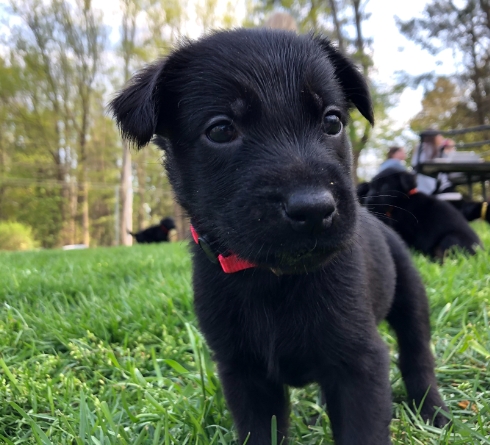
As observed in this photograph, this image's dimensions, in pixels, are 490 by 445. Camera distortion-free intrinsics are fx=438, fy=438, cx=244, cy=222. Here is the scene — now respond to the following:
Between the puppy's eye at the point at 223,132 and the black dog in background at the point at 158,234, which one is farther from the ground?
the puppy's eye at the point at 223,132

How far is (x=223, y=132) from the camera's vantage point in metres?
1.41

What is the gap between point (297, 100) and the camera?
1.38 m

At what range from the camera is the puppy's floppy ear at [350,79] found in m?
1.80

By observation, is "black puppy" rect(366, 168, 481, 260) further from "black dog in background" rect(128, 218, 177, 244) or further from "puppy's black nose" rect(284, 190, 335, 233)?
"black dog in background" rect(128, 218, 177, 244)

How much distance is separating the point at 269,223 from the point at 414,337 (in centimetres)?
118

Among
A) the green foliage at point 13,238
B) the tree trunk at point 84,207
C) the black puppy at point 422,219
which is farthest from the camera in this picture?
the tree trunk at point 84,207

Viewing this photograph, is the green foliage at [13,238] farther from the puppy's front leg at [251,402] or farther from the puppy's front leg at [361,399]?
the puppy's front leg at [361,399]

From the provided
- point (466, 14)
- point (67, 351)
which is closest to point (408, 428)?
point (67, 351)

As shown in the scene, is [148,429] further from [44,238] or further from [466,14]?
[44,238]

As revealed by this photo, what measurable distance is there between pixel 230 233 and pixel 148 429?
0.84 m

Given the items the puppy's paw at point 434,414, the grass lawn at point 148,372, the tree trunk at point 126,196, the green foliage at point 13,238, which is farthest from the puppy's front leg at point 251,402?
the tree trunk at point 126,196

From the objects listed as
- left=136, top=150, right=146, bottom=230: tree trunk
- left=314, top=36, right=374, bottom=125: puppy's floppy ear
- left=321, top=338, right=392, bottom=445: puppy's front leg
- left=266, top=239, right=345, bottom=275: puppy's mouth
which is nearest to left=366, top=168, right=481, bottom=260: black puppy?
left=314, top=36, right=374, bottom=125: puppy's floppy ear

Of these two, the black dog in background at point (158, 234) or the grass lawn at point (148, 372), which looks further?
the black dog in background at point (158, 234)

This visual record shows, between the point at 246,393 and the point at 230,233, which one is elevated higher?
the point at 230,233
